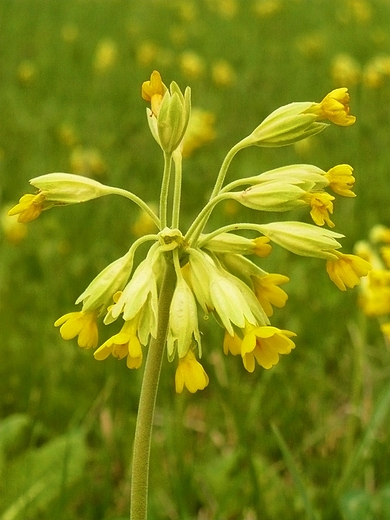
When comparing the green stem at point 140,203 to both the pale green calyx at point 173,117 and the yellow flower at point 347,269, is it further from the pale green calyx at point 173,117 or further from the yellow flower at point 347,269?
the yellow flower at point 347,269

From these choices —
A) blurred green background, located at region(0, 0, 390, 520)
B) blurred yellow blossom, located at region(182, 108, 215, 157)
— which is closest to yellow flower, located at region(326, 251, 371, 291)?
blurred green background, located at region(0, 0, 390, 520)

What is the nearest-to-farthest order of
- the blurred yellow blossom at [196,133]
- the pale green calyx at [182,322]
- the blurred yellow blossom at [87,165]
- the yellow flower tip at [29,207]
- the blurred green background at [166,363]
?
the pale green calyx at [182,322]
the yellow flower tip at [29,207]
the blurred green background at [166,363]
the blurred yellow blossom at [196,133]
the blurred yellow blossom at [87,165]

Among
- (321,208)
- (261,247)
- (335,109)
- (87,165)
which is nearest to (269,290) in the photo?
(261,247)

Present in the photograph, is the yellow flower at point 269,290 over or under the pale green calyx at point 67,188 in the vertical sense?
under

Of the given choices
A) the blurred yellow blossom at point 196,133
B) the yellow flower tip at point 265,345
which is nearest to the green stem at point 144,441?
the yellow flower tip at point 265,345

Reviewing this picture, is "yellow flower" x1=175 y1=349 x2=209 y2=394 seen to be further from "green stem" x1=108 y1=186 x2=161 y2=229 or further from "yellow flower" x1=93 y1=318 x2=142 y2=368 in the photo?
"green stem" x1=108 y1=186 x2=161 y2=229

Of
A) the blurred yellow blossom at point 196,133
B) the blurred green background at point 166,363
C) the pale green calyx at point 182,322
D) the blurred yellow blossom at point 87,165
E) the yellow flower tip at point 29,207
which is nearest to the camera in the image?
the pale green calyx at point 182,322
